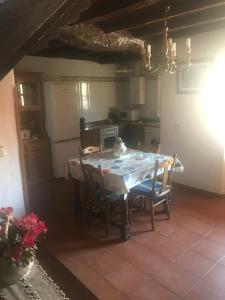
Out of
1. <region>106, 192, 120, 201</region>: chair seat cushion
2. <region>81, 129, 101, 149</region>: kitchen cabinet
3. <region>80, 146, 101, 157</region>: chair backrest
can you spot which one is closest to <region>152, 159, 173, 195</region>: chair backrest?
<region>106, 192, 120, 201</region>: chair seat cushion

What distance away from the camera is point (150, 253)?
2.54 metres

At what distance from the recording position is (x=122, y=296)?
201 cm

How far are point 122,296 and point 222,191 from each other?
A: 241cm

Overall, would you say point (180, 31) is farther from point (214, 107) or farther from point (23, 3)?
point (23, 3)

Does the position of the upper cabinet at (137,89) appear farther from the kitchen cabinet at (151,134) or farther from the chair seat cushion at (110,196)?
the chair seat cushion at (110,196)

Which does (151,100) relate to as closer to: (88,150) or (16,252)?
(88,150)

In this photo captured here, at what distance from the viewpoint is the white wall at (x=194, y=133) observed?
362 centimetres

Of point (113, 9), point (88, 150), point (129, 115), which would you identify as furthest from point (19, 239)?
point (129, 115)

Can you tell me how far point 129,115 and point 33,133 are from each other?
7.23 ft

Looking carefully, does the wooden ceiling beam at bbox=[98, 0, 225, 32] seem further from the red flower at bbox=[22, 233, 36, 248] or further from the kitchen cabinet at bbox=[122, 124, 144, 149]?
the kitchen cabinet at bbox=[122, 124, 144, 149]

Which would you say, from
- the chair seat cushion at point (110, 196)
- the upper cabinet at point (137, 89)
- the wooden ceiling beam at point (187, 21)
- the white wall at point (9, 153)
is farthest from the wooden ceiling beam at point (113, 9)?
the upper cabinet at point (137, 89)

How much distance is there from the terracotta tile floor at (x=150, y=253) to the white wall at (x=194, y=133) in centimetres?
51

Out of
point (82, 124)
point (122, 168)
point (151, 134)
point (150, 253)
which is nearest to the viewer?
point (150, 253)

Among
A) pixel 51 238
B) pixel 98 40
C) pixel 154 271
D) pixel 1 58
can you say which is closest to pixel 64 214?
pixel 51 238
